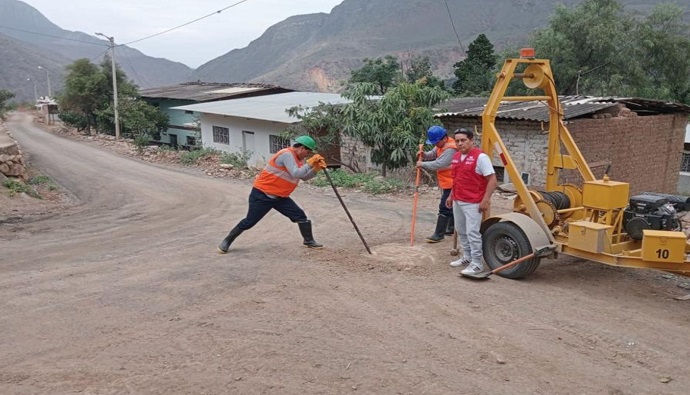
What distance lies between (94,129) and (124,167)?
67.2 ft

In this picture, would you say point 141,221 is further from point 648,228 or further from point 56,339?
point 648,228

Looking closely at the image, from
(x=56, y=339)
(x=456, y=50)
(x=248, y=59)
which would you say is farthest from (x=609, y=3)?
(x=248, y=59)

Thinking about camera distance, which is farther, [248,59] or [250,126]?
[248,59]

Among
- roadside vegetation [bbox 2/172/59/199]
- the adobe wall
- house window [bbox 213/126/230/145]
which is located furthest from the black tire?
house window [bbox 213/126/230/145]

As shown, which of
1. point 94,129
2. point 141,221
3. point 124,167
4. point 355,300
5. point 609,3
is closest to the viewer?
point 355,300

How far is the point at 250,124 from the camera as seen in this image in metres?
22.4

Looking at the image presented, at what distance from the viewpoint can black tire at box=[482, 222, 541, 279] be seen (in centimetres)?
571

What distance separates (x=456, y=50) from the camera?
75.1 metres

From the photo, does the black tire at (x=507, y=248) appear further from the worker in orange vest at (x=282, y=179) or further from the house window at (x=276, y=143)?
the house window at (x=276, y=143)

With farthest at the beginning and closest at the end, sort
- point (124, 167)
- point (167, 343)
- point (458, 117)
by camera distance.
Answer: point (124, 167)
point (458, 117)
point (167, 343)

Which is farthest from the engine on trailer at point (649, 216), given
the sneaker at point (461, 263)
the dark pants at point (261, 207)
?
the dark pants at point (261, 207)

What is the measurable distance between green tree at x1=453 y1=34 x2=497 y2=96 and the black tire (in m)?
23.0

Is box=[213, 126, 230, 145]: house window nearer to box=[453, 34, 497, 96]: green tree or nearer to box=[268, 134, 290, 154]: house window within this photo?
box=[268, 134, 290, 154]: house window

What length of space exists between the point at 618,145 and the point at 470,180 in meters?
9.98
